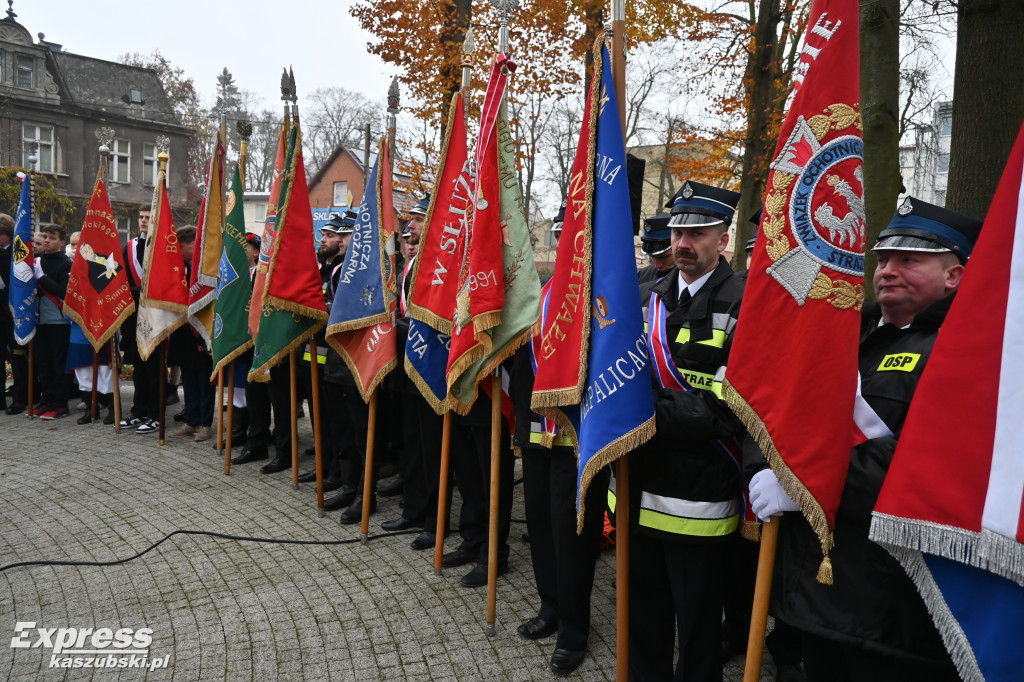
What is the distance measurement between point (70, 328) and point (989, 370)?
1019 centimetres

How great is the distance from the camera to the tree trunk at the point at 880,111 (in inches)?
214

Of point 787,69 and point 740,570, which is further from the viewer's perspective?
point 787,69

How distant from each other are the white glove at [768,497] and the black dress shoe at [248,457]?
5.90 m

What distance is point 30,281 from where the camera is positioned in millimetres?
8984

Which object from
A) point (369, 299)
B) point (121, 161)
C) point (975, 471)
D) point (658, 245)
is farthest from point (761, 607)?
point (121, 161)

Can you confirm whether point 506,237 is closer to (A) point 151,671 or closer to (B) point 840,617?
(B) point 840,617

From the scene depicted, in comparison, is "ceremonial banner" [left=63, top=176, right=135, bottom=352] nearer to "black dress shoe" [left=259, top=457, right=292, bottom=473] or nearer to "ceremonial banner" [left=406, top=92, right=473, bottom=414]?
"black dress shoe" [left=259, top=457, right=292, bottom=473]

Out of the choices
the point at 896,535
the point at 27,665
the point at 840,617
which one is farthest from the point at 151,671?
the point at 896,535

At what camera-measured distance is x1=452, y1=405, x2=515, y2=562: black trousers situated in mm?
4738

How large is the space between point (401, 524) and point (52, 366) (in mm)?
6359

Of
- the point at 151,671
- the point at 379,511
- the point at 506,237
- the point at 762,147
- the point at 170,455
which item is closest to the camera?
the point at 151,671

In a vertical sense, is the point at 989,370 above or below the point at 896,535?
above

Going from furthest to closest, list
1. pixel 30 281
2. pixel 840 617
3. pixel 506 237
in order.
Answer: pixel 30 281
pixel 506 237
pixel 840 617

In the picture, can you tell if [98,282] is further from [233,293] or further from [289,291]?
[289,291]
